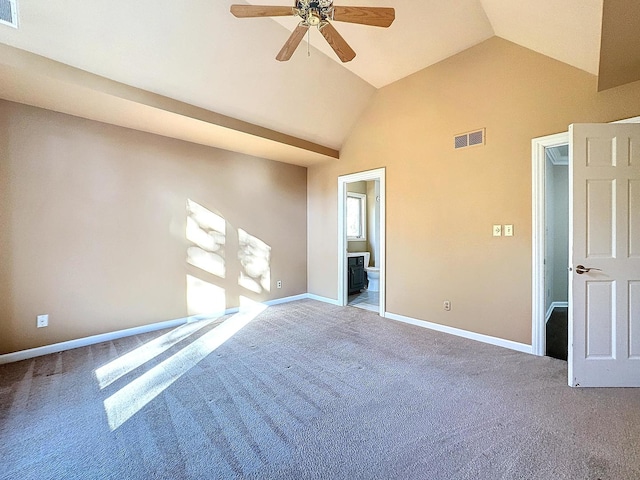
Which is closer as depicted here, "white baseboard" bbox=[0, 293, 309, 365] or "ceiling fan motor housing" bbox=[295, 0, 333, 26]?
"ceiling fan motor housing" bbox=[295, 0, 333, 26]

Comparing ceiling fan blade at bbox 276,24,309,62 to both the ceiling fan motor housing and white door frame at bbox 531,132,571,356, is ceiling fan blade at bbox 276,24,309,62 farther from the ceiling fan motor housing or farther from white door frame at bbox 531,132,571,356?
white door frame at bbox 531,132,571,356

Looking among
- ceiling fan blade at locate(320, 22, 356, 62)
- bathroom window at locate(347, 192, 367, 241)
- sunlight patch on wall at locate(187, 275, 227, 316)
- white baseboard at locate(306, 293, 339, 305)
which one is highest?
ceiling fan blade at locate(320, 22, 356, 62)

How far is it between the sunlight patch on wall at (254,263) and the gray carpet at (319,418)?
64.8 inches

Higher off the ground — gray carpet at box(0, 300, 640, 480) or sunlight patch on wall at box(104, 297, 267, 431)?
sunlight patch on wall at box(104, 297, 267, 431)

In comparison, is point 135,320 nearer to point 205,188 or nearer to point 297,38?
point 205,188

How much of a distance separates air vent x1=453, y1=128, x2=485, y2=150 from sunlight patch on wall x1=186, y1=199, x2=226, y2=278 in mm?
3376

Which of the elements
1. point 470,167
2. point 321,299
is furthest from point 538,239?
point 321,299

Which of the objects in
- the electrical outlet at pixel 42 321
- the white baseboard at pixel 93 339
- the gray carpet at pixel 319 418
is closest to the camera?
the gray carpet at pixel 319 418

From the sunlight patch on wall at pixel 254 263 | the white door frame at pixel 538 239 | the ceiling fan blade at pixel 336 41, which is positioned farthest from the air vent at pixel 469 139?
the sunlight patch on wall at pixel 254 263

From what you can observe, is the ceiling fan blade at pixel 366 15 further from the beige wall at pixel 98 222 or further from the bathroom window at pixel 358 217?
the bathroom window at pixel 358 217

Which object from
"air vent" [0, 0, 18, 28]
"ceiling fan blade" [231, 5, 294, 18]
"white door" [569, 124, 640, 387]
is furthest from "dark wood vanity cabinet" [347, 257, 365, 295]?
"air vent" [0, 0, 18, 28]

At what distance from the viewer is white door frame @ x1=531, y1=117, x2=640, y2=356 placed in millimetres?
2744

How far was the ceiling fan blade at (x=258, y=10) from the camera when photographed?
1.80 meters

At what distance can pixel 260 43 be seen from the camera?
9.46 feet
